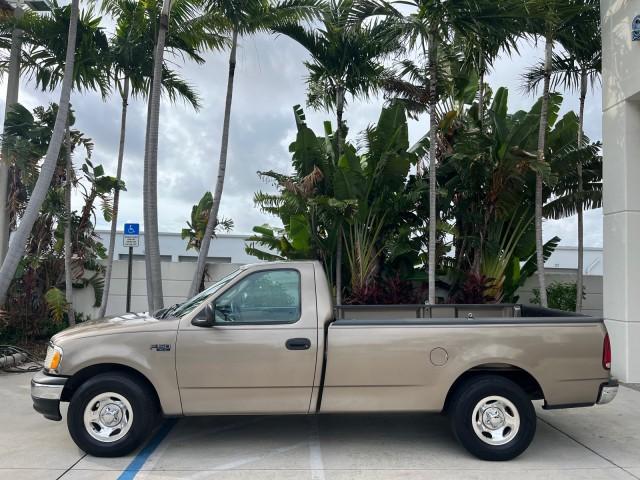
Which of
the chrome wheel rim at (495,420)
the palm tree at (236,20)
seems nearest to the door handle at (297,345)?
the chrome wheel rim at (495,420)

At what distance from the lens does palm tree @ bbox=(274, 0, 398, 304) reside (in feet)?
36.3

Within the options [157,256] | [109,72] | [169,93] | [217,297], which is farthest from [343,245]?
[217,297]

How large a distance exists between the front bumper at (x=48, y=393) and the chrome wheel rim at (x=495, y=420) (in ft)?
12.8

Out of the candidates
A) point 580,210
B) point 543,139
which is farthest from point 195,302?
point 580,210

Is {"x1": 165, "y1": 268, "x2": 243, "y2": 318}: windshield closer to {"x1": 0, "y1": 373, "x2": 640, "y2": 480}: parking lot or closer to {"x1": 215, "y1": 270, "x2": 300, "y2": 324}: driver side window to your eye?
{"x1": 215, "y1": 270, "x2": 300, "y2": 324}: driver side window

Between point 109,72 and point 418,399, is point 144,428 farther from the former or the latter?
point 109,72

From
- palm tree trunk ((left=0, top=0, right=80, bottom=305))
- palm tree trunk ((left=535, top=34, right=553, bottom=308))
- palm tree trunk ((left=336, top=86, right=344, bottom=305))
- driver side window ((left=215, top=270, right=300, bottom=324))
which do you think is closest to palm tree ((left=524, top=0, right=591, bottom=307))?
palm tree trunk ((left=535, top=34, right=553, bottom=308))

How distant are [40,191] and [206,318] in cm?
610

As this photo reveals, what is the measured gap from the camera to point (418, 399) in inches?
205

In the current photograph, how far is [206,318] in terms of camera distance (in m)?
5.11

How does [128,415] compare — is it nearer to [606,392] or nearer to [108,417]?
[108,417]

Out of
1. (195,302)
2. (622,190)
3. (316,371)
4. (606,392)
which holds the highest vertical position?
(622,190)

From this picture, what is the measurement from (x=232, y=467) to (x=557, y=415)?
426 cm

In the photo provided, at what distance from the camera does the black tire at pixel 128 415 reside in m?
5.14
